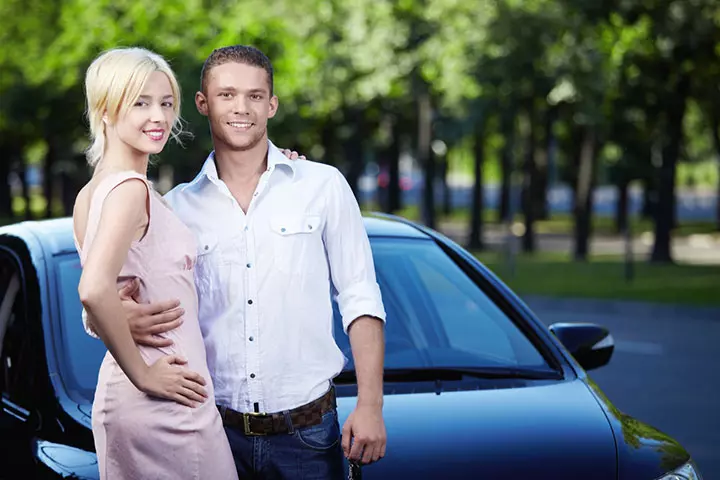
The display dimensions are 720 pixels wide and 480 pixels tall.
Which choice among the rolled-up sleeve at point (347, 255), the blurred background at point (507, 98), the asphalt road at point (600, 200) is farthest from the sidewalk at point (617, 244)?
the rolled-up sleeve at point (347, 255)

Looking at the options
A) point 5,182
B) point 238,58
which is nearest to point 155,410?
point 238,58

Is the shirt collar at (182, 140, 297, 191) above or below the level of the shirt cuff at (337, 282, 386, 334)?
above

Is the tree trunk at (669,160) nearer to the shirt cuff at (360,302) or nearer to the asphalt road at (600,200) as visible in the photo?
the shirt cuff at (360,302)

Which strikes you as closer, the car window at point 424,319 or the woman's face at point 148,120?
the woman's face at point 148,120

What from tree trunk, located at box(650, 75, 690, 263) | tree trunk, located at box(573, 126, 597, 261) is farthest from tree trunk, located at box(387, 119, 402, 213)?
tree trunk, located at box(650, 75, 690, 263)

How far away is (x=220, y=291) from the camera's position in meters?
3.39

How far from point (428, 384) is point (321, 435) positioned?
1.28 meters

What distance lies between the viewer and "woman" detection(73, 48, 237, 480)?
3.08m

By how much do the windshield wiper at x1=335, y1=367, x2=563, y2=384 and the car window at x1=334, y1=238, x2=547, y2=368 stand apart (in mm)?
54

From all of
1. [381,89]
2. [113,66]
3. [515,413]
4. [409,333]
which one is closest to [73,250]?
[409,333]

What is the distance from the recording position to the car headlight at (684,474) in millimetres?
4035

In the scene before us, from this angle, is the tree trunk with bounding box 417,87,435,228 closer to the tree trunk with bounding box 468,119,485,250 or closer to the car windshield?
the tree trunk with bounding box 468,119,485,250

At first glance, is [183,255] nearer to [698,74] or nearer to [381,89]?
[698,74]

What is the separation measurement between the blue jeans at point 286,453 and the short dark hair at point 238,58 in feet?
2.67
